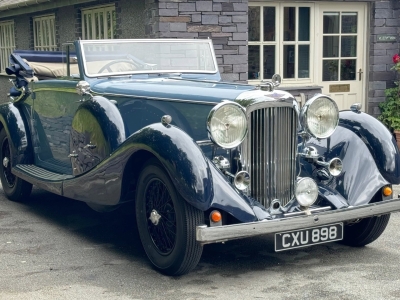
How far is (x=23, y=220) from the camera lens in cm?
603

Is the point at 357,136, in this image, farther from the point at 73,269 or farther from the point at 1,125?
the point at 1,125

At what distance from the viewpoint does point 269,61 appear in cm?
1028

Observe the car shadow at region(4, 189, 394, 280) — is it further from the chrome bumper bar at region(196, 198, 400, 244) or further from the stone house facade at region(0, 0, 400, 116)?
the stone house facade at region(0, 0, 400, 116)

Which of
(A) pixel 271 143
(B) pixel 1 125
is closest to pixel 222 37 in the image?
(B) pixel 1 125

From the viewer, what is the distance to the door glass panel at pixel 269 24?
33.2ft

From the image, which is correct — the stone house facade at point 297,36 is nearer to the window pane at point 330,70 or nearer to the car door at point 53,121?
the window pane at point 330,70

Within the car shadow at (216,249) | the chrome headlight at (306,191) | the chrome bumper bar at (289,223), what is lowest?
the car shadow at (216,249)

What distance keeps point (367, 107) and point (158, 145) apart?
7.10 metres

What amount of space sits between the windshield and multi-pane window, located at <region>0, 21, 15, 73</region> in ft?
34.1

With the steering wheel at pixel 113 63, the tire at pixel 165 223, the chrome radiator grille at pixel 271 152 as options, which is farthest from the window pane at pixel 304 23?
the tire at pixel 165 223

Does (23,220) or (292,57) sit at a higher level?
(292,57)

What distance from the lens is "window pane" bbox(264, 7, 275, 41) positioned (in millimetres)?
10109

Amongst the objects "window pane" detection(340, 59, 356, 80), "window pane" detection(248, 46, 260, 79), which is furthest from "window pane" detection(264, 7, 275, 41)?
"window pane" detection(340, 59, 356, 80)

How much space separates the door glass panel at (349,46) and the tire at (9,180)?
578 cm
